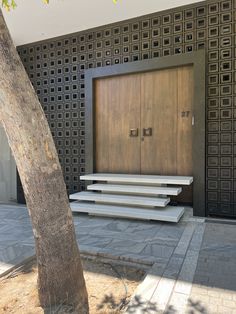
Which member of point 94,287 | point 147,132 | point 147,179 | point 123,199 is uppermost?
point 147,132

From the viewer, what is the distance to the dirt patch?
1803 mm

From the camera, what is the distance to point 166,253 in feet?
8.57

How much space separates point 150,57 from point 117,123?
124cm

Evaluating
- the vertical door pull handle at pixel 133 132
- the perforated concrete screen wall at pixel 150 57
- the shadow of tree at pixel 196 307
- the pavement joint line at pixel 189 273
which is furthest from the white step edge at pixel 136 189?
the shadow of tree at pixel 196 307

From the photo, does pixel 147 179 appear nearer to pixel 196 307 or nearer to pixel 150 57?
pixel 150 57

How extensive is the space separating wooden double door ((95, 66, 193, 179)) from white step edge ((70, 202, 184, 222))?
815 millimetres

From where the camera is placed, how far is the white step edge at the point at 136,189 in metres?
3.73

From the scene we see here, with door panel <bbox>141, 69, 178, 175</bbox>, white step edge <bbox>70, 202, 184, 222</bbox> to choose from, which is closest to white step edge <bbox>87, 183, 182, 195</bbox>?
white step edge <bbox>70, 202, 184, 222</bbox>

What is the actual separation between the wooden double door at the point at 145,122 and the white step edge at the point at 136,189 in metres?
0.50

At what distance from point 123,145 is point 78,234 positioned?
192cm

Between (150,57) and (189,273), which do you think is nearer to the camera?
(189,273)

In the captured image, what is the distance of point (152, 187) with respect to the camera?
4.00m

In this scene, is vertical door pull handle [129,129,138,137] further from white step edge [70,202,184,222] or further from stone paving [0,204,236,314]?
stone paving [0,204,236,314]

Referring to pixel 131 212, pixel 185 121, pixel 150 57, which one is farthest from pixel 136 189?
pixel 150 57
